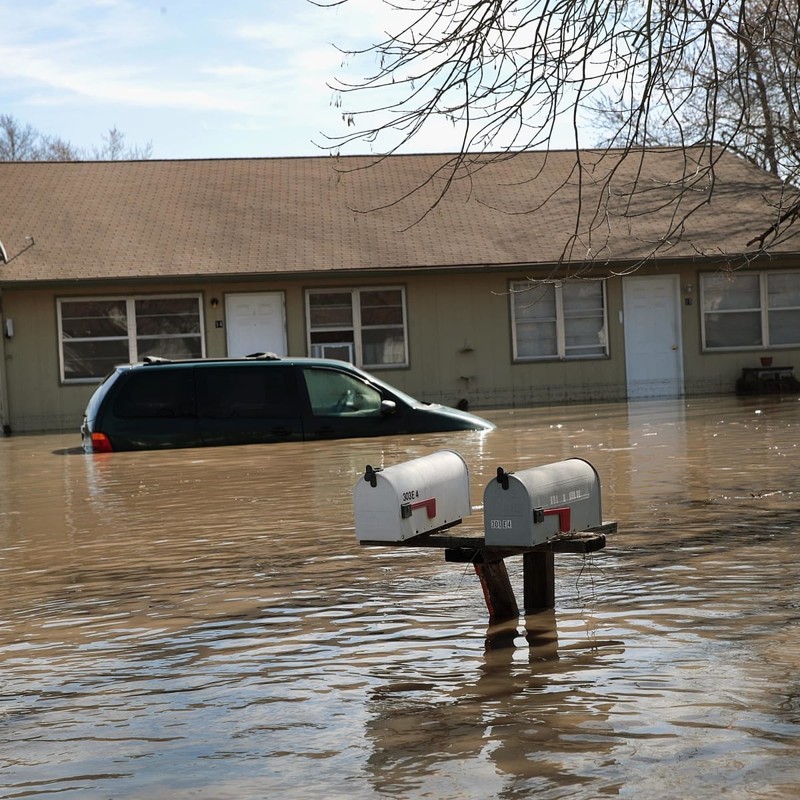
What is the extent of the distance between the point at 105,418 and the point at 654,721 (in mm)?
12378

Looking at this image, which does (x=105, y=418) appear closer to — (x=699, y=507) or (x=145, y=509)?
(x=145, y=509)

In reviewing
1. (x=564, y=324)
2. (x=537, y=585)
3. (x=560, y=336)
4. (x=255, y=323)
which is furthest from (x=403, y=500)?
(x=564, y=324)

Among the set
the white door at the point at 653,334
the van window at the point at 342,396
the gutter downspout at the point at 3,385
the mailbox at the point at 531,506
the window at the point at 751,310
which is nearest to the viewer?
the mailbox at the point at 531,506

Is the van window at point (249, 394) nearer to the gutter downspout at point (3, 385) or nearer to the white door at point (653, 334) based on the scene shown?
the gutter downspout at point (3, 385)

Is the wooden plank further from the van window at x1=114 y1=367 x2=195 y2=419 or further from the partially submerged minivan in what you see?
the van window at x1=114 y1=367 x2=195 y2=419

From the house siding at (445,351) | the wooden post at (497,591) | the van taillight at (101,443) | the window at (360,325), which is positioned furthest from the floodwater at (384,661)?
the window at (360,325)

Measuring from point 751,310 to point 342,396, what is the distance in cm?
1289

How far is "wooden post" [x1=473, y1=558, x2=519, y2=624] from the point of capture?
19.6ft

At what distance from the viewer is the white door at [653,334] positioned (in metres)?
26.1

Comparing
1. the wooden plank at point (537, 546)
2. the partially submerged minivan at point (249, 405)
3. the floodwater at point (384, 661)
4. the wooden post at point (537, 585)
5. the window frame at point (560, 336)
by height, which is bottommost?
the floodwater at point (384, 661)

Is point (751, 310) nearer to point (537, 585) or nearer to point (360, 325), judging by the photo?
point (360, 325)

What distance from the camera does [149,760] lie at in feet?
13.9

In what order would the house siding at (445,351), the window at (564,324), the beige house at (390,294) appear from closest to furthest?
the house siding at (445,351), the beige house at (390,294), the window at (564,324)

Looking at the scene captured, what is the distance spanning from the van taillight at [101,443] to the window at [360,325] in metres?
9.43
